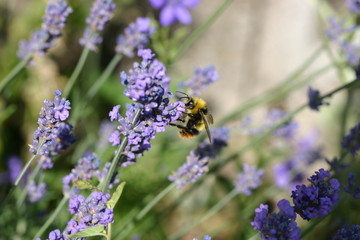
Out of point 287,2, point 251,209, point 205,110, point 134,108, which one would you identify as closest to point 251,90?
point 287,2

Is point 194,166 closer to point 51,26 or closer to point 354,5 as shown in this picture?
point 51,26

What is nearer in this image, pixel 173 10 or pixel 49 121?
pixel 49 121

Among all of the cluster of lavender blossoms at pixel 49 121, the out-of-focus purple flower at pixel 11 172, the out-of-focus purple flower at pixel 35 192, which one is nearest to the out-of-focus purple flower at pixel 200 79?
the out-of-focus purple flower at pixel 35 192

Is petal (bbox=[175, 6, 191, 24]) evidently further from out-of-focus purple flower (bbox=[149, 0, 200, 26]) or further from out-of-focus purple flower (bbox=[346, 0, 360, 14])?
out-of-focus purple flower (bbox=[346, 0, 360, 14])

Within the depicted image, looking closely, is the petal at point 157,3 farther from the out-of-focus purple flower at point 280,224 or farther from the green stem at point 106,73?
the out-of-focus purple flower at point 280,224

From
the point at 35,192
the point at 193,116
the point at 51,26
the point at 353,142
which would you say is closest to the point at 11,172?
the point at 35,192

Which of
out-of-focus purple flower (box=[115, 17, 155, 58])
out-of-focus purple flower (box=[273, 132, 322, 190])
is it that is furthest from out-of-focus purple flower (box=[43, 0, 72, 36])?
out-of-focus purple flower (box=[273, 132, 322, 190])
